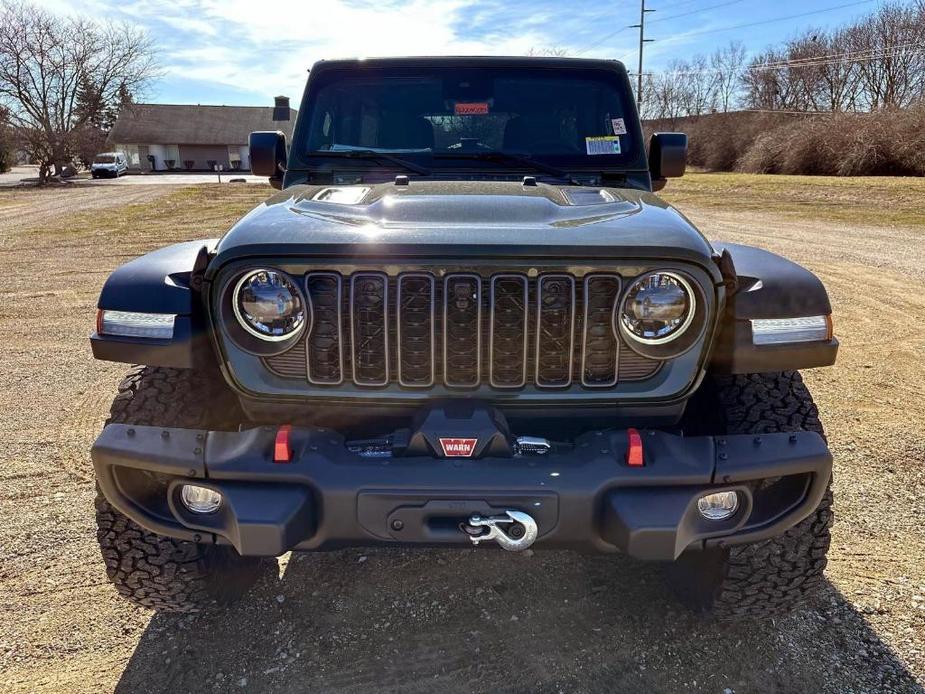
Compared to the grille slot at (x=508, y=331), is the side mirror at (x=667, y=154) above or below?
above

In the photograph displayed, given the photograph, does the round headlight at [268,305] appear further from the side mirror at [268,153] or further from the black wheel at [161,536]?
the side mirror at [268,153]

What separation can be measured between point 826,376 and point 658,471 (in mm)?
3726

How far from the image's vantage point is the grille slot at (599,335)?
193 cm

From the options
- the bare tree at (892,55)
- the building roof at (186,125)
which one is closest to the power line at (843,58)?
the bare tree at (892,55)

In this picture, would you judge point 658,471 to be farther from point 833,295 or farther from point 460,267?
point 833,295

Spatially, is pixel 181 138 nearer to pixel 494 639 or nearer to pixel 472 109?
pixel 472 109

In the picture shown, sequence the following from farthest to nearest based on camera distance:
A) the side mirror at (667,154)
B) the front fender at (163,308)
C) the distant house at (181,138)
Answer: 1. the distant house at (181,138)
2. the side mirror at (667,154)
3. the front fender at (163,308)

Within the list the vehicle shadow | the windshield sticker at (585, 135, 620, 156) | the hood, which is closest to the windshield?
the windshield sticker at (585, 135, 620, 156)

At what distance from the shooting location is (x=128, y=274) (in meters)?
2.15

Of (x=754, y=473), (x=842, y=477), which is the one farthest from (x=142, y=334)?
(x=842, y=477)

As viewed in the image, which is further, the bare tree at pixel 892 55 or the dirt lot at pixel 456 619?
the bare tree at pixel 892 55

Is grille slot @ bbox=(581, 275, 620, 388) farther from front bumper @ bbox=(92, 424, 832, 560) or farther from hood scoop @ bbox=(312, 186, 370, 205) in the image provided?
hood scoop @ bbox=(312, 186, 370, 205)

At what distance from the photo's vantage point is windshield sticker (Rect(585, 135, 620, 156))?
10.7ft

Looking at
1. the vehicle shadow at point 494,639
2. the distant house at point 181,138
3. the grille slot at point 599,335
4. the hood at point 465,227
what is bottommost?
the vehicle shadow at point 494,639
